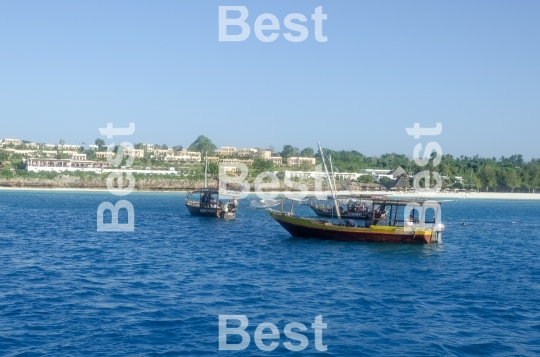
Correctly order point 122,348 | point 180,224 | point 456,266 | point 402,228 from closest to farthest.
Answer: point 122,348
point 456,266
point 402,228
point 180,224

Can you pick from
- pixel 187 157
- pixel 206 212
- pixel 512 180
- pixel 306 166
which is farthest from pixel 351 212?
pixel 187 157

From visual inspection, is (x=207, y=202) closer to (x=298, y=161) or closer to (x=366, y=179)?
(x=366, y=179)

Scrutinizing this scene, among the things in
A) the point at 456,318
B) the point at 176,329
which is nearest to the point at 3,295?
the point at 176,329

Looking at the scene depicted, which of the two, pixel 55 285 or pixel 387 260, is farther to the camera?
pixel 387 260

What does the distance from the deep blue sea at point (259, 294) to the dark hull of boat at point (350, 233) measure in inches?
36.5

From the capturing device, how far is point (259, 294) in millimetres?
25172

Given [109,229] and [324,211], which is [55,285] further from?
[324,211]

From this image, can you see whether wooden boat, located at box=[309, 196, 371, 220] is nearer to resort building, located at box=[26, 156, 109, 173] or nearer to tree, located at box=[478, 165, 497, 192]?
resort building, located at box=[26, 156, 109, 173]

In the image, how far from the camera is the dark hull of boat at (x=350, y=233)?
43.3m

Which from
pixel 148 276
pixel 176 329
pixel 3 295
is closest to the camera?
pixel 176 329

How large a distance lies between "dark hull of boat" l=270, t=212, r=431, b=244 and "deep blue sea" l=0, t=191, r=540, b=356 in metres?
0.93

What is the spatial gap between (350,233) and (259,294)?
64.6ft

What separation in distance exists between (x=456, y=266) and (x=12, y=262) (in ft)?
81.9

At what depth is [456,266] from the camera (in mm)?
34531
